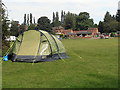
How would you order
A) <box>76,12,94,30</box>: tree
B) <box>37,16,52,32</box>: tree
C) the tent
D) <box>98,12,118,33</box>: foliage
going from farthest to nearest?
<box>76,12,94,30</box>: tree, <box>98,12,118,33</box>: foliage, <box>37,16,52,32</box>: tree, the tent

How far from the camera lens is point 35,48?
11.2 meters

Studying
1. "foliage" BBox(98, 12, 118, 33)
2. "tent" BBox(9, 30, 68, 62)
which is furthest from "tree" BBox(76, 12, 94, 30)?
"tent" BBox(9, 30, 68, 62)

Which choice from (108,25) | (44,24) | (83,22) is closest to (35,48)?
(44,24)

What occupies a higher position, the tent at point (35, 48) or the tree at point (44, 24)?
the tree at point (44, 24)

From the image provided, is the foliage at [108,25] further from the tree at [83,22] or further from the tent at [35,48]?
the tent at [35,48]

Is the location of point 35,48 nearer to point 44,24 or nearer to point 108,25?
point 44,24

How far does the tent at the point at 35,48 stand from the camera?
11.0 meters

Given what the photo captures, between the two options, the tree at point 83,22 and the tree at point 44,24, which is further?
the tree at point 83,22

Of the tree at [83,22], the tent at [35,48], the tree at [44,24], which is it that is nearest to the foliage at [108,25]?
the tree at [83,22]

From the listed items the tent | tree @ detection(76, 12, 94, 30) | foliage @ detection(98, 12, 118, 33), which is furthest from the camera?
tree @ detection(76, 12, 94, 30)

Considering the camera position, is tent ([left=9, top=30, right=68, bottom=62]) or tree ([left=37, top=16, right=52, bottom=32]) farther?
tree ([left=37, top=16, right=52, bottom=32])

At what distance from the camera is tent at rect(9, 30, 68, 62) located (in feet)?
36.1

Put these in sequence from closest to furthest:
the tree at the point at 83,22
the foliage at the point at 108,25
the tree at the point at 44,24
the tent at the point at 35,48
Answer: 1. the tent at the point at 35,48
2. the tree at the point at 44,24
3. the foliage at the point at 108,25
4. the tree at the point at 83,22

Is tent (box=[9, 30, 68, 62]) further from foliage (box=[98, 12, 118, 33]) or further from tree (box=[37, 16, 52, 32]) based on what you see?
foliage (box=[98, 12, 118, 33])
